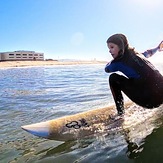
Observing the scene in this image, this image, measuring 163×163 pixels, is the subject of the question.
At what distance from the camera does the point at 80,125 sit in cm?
577

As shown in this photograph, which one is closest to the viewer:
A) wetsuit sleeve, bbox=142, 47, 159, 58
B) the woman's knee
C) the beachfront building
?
the woman's knee

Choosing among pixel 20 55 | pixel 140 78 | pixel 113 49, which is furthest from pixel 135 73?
pixel 20 55

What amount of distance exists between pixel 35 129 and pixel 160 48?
11.6 ft

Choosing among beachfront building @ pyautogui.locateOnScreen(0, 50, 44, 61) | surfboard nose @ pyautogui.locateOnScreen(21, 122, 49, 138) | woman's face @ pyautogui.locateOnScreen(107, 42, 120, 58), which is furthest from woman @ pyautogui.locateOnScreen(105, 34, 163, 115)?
beachfront building @ pyautogui.locateOnScreen(0, 50, 44, 61)

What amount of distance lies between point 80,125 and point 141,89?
1416 millimetres

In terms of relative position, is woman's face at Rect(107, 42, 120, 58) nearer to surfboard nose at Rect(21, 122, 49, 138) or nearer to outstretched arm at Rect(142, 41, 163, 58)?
outstretched arm at Rect(142, 41, 163, 58)

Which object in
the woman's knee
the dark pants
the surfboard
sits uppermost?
the woman's knee

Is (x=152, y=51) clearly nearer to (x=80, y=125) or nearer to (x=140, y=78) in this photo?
(x=140, y=78)

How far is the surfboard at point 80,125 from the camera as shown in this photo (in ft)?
17.7

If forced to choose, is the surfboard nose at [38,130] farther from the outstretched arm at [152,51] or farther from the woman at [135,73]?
the outstretched arm at [152,51]

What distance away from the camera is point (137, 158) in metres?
4.27

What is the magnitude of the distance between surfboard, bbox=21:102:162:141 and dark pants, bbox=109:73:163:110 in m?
0.63

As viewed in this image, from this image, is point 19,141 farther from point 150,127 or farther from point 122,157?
point 150,127

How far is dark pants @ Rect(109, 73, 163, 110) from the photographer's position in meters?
5.48
